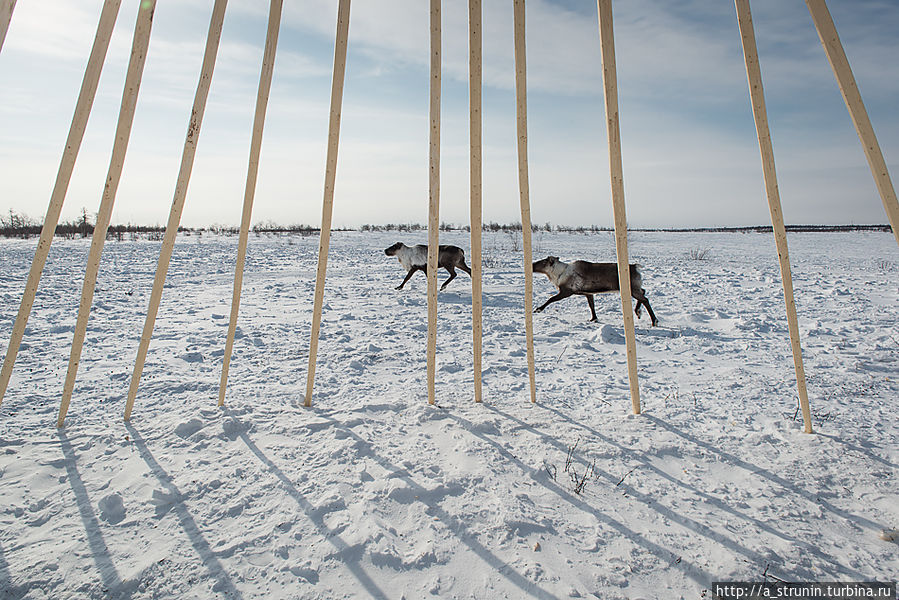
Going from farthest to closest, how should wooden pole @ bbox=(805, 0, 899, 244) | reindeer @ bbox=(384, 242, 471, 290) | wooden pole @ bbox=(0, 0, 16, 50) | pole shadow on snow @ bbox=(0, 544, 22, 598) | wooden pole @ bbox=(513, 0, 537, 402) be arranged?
reindeer @ bbox=(384, 242, 471, 290) < wooden pole @ bbox=(513, 0, 537, 402) < wooden pole @ bbox=(805, 0, 899, 244) < wooden pole @ bbox=(0, 0, 16, 50) < pole shadow on snow @ bbox=(0, 544, 22, 598)

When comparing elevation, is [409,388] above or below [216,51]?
below

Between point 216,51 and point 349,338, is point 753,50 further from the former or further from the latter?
point 349,338

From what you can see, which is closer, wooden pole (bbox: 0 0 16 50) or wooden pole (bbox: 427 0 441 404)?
wooden pole (bbox: 0 0 16 50)

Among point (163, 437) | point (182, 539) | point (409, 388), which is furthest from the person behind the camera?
point (409, 388)

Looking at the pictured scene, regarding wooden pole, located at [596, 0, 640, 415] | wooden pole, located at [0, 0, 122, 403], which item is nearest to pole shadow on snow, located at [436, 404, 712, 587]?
wooden pole, located at [596, 0, 640, 415]

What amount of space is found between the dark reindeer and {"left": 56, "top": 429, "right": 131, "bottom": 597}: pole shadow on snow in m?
5.68

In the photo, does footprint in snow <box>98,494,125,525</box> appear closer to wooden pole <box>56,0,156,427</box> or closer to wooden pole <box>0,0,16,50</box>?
wooden pole <box>56,0,156,427</box>

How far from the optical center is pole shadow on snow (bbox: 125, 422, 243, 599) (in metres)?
1.54

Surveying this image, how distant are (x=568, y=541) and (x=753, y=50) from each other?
→ 2.89 m

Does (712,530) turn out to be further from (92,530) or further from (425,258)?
(425,258)

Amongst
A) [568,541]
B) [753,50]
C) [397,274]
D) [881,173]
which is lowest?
[568,541]

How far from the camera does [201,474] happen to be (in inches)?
86.9

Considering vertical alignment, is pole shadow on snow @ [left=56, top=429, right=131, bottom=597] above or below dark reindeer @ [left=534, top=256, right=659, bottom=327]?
below

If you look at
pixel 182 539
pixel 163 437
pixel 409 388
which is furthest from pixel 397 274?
pixel 182 539
